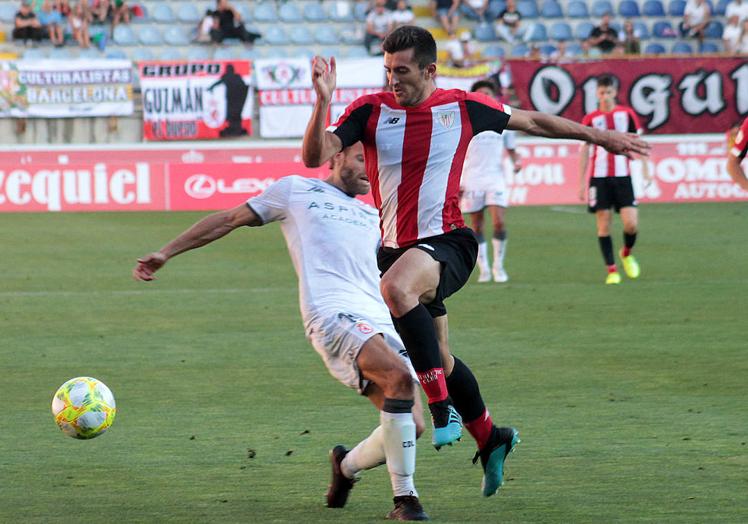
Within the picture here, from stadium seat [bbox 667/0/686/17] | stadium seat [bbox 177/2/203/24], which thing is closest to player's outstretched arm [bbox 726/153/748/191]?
stadium seat [bbox 177/2/203/24]

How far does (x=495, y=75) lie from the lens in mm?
27203

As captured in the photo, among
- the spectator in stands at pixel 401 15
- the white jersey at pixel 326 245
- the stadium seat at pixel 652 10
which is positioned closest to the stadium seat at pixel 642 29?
the stadium seat at pixel 652 10

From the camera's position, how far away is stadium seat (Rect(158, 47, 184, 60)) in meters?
28.1

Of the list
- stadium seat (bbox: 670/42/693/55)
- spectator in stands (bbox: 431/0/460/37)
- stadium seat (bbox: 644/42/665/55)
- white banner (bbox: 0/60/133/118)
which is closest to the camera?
white banner (bbox: 0/60/133/118)

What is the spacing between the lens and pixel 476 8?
Result: 2970cm

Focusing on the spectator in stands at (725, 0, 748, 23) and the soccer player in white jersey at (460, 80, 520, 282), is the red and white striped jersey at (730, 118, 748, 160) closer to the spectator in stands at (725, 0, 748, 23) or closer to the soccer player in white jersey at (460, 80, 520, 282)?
the soccer player in white jersey at (460, 80, 520, 282)

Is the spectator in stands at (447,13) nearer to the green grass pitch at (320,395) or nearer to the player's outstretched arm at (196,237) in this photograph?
the green grass pitch at (320,395)

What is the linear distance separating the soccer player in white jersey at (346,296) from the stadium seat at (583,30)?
2487cm

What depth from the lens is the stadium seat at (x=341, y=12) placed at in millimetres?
29672

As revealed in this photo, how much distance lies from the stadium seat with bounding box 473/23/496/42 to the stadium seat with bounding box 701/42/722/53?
4613 mm

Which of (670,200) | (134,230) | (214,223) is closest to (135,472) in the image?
(214,223)

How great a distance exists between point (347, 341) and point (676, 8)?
2698 centimetres

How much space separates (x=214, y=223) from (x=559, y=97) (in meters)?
22.7

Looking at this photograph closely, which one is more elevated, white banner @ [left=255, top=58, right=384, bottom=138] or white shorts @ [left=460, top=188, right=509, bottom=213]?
white shorts @ [left=460, top=188, right=509, bottom=213]
